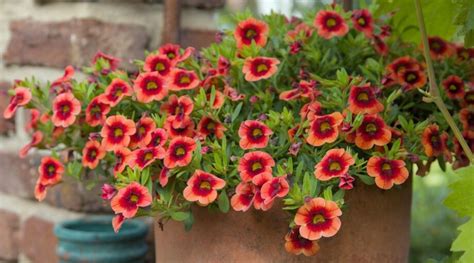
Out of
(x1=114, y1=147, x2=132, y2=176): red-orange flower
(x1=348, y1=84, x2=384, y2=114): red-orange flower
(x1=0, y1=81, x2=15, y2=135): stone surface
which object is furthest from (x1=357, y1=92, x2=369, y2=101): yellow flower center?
(x1=0, y1=81, x2=15, y2=135): stone surface

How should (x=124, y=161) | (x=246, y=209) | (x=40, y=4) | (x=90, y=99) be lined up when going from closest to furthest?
(x=246, y=209) < (x=124, y=161) < (x=90, y=99) < (x=40, y=4)

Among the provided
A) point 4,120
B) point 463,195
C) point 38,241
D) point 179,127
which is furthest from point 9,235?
point 463,195

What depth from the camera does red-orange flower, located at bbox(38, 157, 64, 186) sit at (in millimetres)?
1293

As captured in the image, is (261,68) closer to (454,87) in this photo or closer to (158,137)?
(158,137)

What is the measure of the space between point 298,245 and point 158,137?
0.84ft

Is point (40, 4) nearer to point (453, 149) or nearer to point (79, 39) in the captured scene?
point (79, 39)

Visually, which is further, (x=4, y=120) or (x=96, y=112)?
(x=4, y=120)

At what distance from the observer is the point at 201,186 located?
1073 mm

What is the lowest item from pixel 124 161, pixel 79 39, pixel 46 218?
pixel 46 218

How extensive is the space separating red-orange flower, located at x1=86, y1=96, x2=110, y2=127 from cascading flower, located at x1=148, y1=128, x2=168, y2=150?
13 cm

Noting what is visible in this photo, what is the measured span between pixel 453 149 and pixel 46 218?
836 mm

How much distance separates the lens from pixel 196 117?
1203mm

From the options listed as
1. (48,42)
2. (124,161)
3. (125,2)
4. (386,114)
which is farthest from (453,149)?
(48,42)

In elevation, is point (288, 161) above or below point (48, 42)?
below
